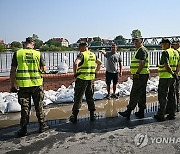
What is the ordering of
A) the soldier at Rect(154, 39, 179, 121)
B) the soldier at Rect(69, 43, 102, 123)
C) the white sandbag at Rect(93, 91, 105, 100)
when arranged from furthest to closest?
the white sandbag at Rect(93, 91, 105, 100) → the soldier at Rect(154, 39, 179, 121) → the soldier at Rect(69, 43, 102, 123)

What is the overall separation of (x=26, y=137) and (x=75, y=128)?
104 centimetres

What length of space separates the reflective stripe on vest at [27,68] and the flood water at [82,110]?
137 centimetres

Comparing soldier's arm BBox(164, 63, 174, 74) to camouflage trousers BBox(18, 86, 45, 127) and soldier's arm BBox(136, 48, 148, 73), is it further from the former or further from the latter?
camouflage trousers BBox(18, 86, 45, 127)

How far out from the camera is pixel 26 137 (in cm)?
478

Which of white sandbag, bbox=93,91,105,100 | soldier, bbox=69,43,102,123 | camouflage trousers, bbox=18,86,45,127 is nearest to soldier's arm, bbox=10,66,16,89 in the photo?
camouflage trousers, bbox=18,86,45,127

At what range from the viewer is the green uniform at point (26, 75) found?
4.68 m

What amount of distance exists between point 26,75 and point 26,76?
0.02 meters

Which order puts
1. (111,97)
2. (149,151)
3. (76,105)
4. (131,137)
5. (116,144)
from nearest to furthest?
(149,151), (116,144), (131,137), (76,105), (111,97)

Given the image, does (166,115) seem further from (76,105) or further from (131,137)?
(76,105)

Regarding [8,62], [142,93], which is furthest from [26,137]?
[8,62]

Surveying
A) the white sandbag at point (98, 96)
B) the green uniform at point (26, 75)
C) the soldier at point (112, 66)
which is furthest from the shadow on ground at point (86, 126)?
the soldier at point (112, 66)

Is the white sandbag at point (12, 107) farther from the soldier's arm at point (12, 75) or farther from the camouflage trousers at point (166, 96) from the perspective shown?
the camouflage trousers at point (166, 96)

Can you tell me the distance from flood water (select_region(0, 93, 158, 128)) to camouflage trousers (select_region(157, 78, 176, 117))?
33.0 inches

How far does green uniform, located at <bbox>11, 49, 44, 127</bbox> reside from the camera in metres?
4.68
